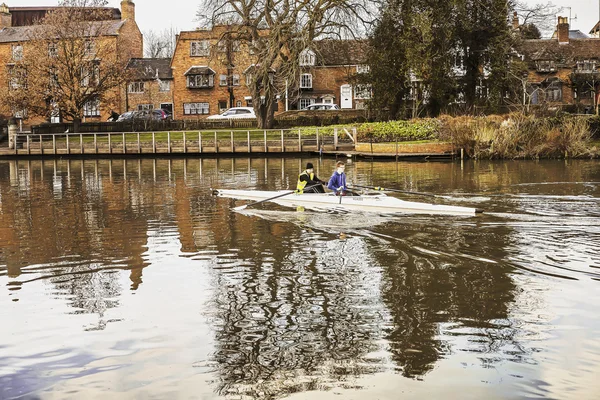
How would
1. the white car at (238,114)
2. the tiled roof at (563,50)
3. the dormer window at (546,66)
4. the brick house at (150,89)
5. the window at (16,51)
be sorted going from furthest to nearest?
1. the window at (16,51)
2. the brick house at (150,89)
3. the tiled roof at (563,50)
4. the dormer window at (546,66)
5. the white car at (238,114)

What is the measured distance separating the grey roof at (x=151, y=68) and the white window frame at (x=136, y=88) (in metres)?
0.75

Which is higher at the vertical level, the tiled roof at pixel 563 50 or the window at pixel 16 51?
the window at pixel 16 51

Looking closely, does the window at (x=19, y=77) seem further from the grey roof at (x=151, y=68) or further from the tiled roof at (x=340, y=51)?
the tiled roof at (x=340, y=51)

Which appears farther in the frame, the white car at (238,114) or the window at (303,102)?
the window at (303,102)

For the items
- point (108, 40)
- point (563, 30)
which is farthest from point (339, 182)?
point (563, 30)

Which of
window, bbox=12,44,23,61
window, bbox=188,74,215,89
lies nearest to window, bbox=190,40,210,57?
window, bbox=188,74,215,89

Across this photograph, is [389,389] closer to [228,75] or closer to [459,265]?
[459,265]

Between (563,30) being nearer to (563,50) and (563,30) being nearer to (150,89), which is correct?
(563,50)

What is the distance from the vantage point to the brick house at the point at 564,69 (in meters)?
66.4

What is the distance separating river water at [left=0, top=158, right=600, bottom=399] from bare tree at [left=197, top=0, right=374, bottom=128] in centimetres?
2894

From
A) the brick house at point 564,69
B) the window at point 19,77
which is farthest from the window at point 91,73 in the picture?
the brick house at point 564,69

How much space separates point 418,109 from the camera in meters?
48.0

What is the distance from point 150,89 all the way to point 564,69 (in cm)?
3684

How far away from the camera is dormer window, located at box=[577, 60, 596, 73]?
6731 centimetres
